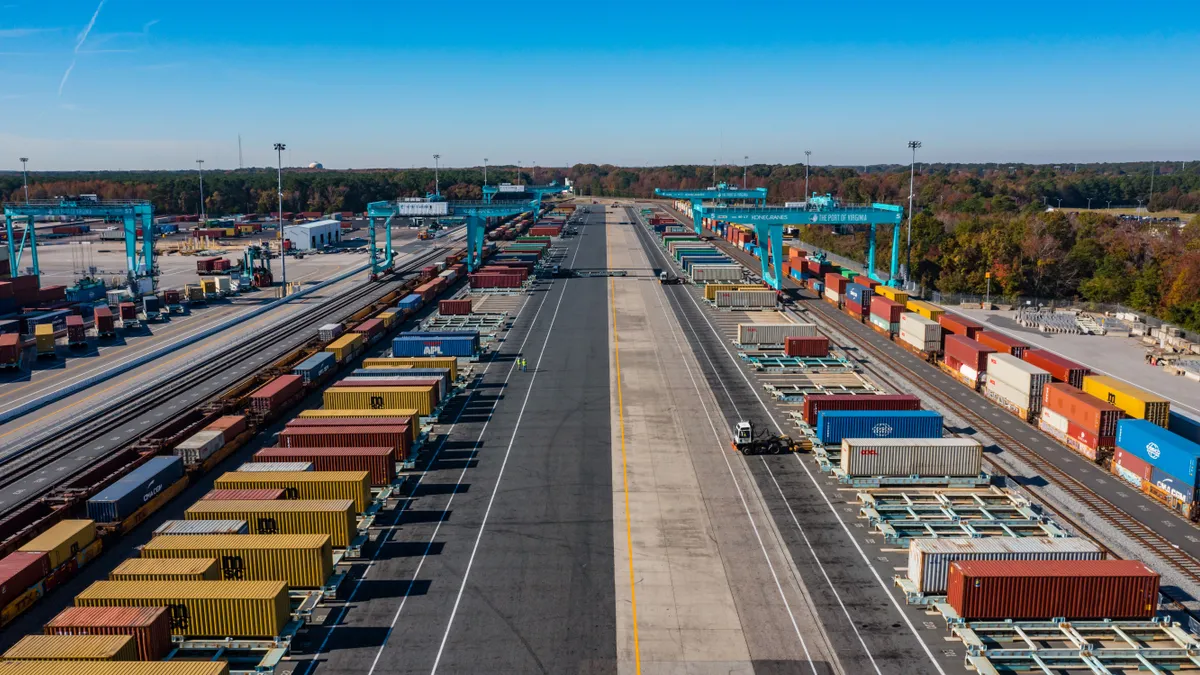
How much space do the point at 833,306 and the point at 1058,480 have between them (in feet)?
171

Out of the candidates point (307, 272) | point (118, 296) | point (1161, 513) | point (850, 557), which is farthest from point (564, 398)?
point (307, 272)

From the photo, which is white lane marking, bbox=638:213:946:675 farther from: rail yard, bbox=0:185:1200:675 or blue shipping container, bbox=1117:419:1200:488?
blue shipping container, bbox=1117:419:1200:488

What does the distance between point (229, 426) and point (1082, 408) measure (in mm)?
45476

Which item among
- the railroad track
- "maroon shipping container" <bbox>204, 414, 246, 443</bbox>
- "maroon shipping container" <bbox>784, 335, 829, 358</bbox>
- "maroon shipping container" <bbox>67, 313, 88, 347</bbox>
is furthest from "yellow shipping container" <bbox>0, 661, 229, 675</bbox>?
"maroon shipping container" <bbox>67, 313, 88, 347</bbox>

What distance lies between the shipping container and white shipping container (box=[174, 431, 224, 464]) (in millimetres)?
15392

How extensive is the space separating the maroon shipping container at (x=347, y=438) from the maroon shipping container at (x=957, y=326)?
44839mm

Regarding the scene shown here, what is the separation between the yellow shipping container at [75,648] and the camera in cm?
2198

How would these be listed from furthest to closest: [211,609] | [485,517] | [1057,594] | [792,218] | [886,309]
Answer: [792,218] → [886,309] → [485,517] → [1057,594] → [211,609]

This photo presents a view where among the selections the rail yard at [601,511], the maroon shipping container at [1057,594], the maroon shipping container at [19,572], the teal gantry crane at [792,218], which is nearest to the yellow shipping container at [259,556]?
the rail yard at [601,511]

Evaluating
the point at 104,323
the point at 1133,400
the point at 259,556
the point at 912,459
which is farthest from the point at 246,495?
the point at 104,323

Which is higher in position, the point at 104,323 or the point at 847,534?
the point at 104,323

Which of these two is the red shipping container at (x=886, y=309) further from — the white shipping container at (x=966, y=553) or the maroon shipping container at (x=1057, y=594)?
the maroon shipping container at (x=1057, y=594)

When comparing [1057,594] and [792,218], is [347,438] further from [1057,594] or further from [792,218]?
[792,218]

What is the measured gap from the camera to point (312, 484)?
34.3 metres
